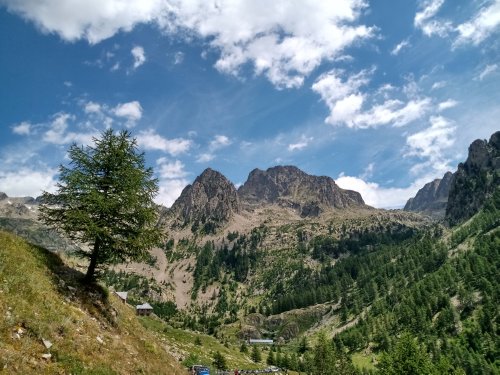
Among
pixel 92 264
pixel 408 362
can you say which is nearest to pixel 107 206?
pixel 92 264

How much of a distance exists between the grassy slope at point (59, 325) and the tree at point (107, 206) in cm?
290

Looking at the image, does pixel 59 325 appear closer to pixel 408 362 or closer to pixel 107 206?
pixel 107 206

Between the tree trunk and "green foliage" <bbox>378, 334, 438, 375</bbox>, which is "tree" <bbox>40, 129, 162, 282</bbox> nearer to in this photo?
the tree trunk

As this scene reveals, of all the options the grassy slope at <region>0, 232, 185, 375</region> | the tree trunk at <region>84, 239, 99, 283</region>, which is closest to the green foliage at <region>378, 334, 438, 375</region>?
the grassy slope at <region>0, 232, 185, 375</region>

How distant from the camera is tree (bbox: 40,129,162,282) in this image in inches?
1170

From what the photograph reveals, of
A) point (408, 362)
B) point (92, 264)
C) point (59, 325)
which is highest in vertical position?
point (92, 264)

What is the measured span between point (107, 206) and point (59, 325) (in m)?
9.43

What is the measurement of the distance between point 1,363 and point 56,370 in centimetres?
306

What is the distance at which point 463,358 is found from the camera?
156m

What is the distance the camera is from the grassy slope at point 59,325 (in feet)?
63.6

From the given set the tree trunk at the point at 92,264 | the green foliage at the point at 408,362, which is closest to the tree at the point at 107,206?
the tree trunk at the point at 92,264

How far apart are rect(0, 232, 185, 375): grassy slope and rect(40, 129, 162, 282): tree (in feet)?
9.52

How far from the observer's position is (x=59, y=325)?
2272 centimetres

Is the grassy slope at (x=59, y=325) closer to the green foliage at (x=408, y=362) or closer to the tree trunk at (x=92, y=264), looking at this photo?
the tree trunk at (x=92, y=264)
